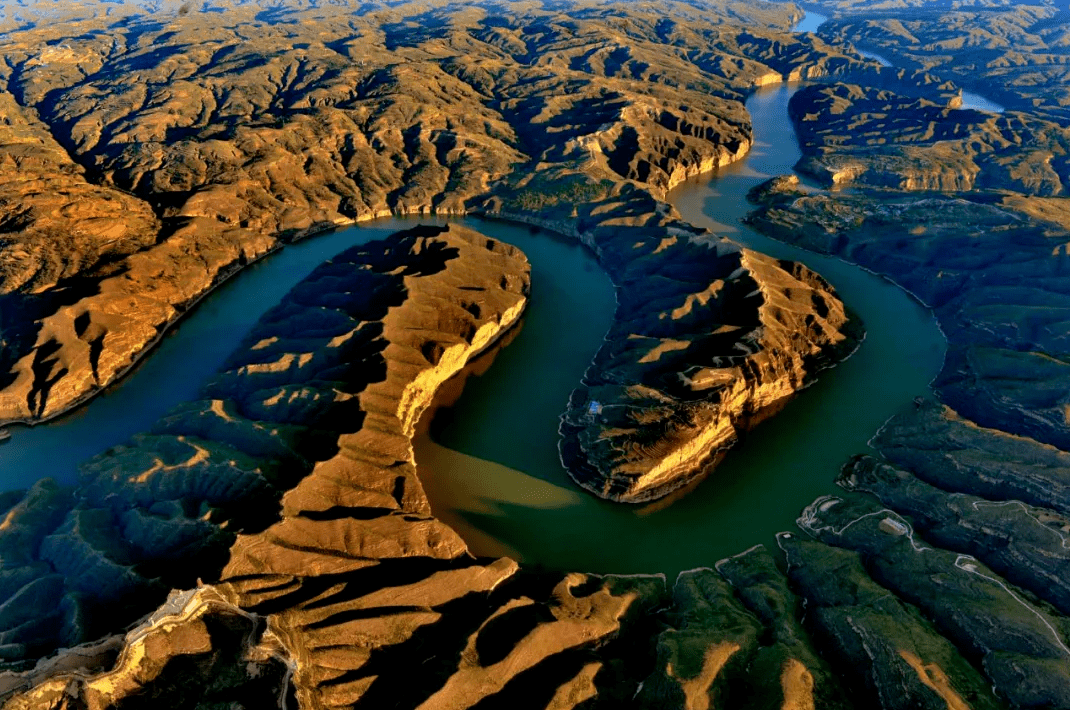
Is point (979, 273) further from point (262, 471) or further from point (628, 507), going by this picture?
point (262, 471)

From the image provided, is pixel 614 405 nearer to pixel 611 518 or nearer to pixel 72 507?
pixel 611 518

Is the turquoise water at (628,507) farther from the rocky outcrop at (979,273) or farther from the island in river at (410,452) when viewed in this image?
the rocky outcrop at (979,273)

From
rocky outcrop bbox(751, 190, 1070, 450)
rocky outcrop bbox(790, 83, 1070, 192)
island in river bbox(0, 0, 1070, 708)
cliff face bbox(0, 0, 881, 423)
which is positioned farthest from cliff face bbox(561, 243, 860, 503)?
rocky outcrop bbox(790, 83, 1070, 192)

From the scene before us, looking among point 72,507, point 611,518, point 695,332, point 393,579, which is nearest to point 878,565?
point 611,518

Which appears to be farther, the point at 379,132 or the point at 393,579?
the point at 379,132

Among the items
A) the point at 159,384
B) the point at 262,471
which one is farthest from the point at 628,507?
the point at 159,384
